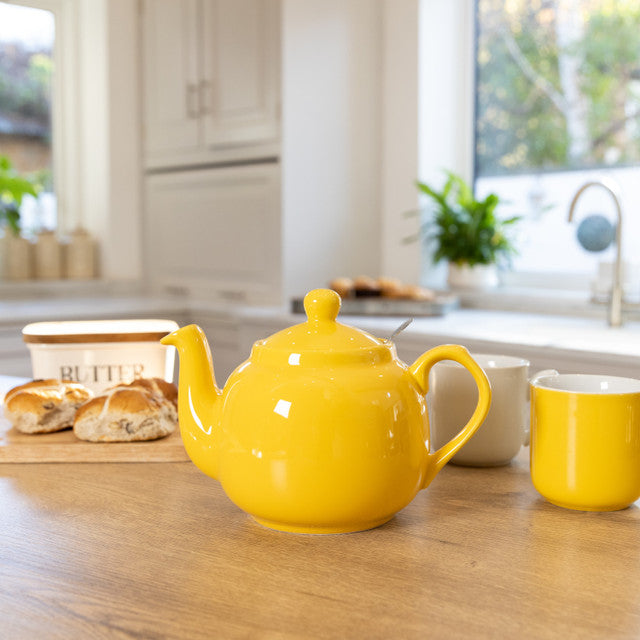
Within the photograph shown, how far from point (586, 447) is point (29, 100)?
338cm

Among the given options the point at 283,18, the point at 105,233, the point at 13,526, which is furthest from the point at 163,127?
the point at 13,526

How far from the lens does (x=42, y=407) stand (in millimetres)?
1005

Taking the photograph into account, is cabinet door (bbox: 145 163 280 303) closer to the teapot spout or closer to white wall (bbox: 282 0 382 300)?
white wall (bbox: 282 0 382 300)

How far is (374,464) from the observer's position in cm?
68

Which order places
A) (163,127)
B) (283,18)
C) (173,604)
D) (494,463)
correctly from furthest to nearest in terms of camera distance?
1. (163,127)
2. (283,18)
3. (494,463)
4. (173,604)

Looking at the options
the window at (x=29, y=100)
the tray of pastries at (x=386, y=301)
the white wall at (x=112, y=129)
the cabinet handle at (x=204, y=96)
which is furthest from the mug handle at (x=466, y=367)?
the window at (x=29, y=100)

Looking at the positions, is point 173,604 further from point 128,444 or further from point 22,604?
point 128,444

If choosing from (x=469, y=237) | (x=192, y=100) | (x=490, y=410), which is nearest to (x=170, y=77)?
(x=192, y=100)

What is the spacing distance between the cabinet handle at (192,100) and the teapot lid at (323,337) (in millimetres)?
2530

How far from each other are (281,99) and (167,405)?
79.4 inches

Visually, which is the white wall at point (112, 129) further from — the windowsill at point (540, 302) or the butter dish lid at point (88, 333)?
the butter dish lid at point (88, 333)

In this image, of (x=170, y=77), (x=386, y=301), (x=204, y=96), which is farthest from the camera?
(x=170, y=77)

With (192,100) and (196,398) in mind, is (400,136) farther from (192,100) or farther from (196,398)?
(196,398)

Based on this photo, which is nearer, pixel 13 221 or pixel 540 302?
pixel 540 302
